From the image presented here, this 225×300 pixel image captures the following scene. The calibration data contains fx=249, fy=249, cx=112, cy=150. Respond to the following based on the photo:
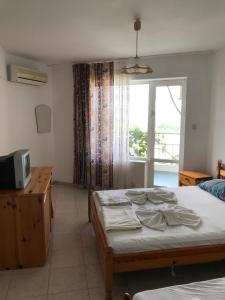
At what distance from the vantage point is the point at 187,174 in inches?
163

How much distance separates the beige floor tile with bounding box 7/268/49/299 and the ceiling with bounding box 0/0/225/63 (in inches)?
100

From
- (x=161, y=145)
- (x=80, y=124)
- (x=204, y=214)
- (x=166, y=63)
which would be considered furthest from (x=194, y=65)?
(x=204, y=214)

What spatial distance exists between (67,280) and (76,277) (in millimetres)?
89

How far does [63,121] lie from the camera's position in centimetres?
510

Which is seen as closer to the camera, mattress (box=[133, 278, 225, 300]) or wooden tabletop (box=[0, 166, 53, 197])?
mattress (box=[133, 278, 225, 300])

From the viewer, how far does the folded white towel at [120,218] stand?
2246 mm

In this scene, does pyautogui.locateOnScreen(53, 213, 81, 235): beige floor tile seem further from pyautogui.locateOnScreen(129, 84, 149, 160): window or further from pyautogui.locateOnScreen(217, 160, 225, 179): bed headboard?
pyautogui.locateOnScreen(217, 160, 225, 179): bed headboard

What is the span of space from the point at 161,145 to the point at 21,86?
2762 mm

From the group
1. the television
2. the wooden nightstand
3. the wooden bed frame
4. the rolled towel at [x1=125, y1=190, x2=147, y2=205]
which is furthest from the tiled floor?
the wooden nightstand

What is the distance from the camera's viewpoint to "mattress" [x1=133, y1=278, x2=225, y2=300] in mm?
1386

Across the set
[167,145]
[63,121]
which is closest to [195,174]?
[167,145]

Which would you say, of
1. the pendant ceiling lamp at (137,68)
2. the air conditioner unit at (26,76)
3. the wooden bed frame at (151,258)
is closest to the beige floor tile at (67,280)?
the wooden bed frame at (151,258)

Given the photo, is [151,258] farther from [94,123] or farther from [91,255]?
[94,123]

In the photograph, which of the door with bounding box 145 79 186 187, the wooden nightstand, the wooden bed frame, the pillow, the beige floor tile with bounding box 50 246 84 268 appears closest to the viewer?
the wooden bed frame
